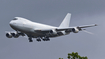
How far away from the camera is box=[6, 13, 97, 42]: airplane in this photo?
331ft

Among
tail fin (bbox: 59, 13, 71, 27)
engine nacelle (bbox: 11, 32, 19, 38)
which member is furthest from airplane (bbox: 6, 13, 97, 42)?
tail fin (bbox: 59, 13, 71, 27)

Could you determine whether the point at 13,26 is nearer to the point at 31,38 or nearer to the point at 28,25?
the point at 28,25

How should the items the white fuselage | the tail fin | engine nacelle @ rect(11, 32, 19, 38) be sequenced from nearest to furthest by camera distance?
the white fuselage
engine nacelle @ rect(11, 32, 19, 38)
the tail fin

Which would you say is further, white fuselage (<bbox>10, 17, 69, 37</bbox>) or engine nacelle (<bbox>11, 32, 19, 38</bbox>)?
engine nacelle (<bbox>11, 32, 19, 38</bbox>)

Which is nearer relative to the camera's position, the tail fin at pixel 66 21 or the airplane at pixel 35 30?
the airplane at pixel 35 30

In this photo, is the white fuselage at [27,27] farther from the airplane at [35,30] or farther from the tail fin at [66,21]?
the tail fin at [66,21]

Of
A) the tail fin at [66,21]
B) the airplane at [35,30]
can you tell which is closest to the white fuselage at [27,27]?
the airplane at [35,30]

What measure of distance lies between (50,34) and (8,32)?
1752 cm

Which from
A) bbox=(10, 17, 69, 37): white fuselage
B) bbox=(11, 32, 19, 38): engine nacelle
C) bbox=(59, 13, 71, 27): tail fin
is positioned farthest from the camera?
bbox=(59, 13, 71, 27): tail fin

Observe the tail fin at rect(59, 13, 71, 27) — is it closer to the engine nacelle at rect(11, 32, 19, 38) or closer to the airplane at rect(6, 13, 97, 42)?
the airplane at rect(6, 13, 97, 42)

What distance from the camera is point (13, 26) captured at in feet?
330

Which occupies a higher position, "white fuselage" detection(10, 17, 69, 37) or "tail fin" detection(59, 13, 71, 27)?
"tail fin" detection(59, 13, 71, 27)

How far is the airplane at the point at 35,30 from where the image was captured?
331ft

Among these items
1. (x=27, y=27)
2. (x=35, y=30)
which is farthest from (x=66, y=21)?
(x=27, y=27)
